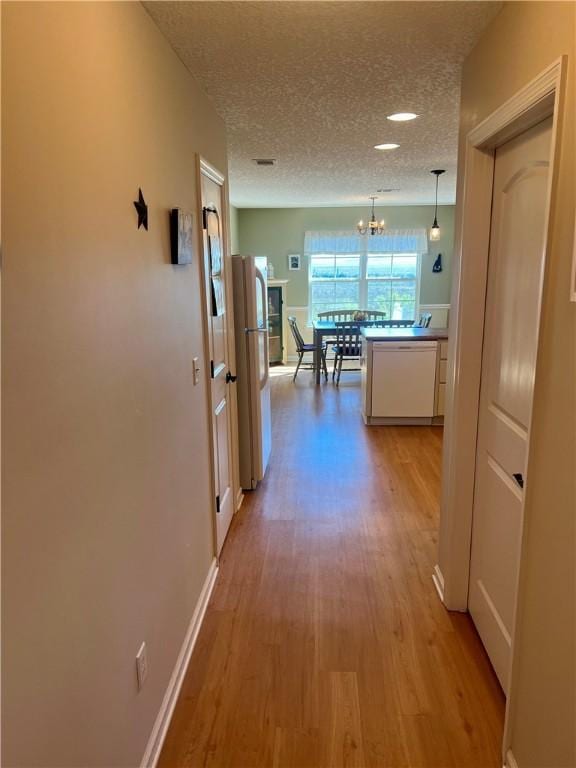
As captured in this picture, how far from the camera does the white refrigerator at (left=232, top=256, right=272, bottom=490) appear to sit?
134 inches

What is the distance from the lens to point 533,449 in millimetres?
1381

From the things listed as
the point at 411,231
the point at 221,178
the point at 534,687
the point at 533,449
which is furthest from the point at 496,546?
the point at 411,231

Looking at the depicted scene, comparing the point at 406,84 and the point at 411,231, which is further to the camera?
the point at 411,231

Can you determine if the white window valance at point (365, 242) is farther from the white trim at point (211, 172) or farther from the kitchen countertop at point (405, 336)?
the white trim at point (211, 172)

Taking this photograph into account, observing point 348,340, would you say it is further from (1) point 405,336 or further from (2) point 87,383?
(2) point 87,383

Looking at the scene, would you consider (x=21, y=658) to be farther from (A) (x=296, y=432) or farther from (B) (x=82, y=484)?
(A) (x=296, y=432)

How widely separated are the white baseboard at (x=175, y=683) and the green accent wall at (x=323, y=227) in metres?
6.78

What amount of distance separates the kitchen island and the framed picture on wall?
3718mm

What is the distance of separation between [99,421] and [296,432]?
388 cm

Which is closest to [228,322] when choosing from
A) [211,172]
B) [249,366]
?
[249,366]

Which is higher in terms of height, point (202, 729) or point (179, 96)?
point (179, 96)

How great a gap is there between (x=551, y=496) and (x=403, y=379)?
391 cm

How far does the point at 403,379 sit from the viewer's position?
16.9ft

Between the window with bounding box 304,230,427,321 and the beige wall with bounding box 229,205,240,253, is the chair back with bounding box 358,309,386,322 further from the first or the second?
the beige wall with bounding box 229,205,240,253
